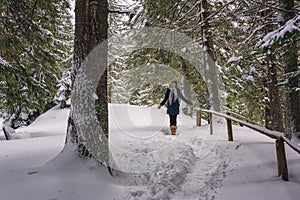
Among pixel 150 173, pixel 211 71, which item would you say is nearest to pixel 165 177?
pixel 150 173

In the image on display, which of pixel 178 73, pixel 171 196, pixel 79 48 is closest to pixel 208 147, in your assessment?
pixel 171 196

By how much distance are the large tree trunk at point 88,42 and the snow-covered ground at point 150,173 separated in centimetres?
37

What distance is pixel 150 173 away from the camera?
5645 millimetres

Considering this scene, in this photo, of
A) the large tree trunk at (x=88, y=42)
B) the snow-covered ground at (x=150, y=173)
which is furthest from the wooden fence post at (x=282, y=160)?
the large tree trunk at (x=88, y=42)

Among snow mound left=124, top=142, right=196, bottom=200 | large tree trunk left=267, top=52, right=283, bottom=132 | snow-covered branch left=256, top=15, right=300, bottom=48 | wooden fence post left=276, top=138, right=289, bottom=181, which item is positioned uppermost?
snow-covered branch left=256, top=15, right=300, bottom=48

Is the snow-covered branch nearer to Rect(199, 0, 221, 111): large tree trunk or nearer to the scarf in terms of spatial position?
the scarf

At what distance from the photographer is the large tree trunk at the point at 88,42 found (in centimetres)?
525

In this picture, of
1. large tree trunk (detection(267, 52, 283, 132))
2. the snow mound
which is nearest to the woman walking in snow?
the snow mound

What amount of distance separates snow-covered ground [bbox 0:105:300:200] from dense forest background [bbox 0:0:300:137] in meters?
1.85

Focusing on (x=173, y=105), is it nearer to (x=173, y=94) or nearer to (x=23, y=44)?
(x=173, y=94)

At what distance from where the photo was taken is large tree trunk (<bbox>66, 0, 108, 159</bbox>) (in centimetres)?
525

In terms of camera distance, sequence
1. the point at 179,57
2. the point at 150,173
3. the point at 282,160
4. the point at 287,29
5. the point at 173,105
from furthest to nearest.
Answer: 1. the point at 179,57
2. the point at 173,105
3. the point at 150,173
4. the point at 282,160
5. the point at 287,29

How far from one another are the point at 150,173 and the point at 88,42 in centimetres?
307

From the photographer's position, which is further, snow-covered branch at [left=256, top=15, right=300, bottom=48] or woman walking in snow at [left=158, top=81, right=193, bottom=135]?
woman walking in snow at [left=158, top=81, right=193, bottom=135]
